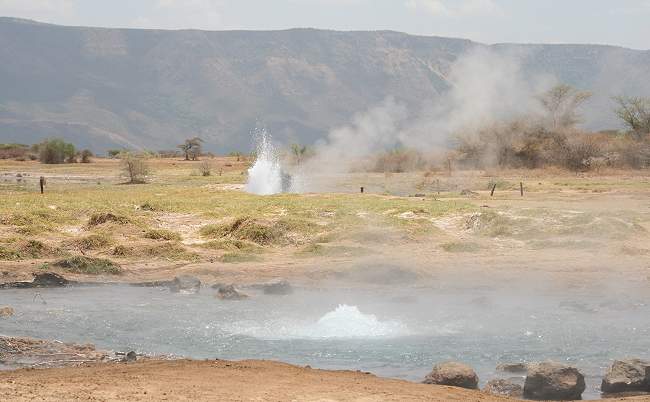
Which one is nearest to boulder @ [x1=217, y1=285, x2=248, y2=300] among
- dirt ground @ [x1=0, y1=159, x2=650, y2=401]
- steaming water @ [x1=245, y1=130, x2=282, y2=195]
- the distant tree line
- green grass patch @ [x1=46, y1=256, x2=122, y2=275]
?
dirt ground @ [x1=0, y1=159, x2=650, y2=401]

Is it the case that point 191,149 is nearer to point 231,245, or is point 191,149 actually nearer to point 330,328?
point 231,245

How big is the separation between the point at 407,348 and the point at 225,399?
5146 millimetres

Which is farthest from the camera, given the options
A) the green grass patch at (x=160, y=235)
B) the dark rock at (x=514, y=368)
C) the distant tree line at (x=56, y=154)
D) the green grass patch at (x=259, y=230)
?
the distant tree line at (x=56, y=154)

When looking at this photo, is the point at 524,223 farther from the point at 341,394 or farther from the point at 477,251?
the point at 341,394

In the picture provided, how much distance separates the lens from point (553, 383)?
43.3ft

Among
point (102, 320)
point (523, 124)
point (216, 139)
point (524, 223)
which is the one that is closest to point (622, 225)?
point (524, 223)

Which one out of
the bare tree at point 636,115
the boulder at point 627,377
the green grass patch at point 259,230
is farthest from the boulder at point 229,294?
the bare tree at point 636,115

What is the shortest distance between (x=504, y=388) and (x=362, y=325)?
5172 mm

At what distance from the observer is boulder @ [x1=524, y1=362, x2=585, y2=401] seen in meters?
13.2

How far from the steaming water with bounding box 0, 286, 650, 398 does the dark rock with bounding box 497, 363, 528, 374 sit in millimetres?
241

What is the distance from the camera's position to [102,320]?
18.9 m

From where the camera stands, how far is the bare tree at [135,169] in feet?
195

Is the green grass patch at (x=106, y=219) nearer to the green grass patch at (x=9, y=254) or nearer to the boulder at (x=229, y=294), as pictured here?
the green grass patch at (x=9, y=254)

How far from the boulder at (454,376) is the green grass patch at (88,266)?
1359 centimetres
